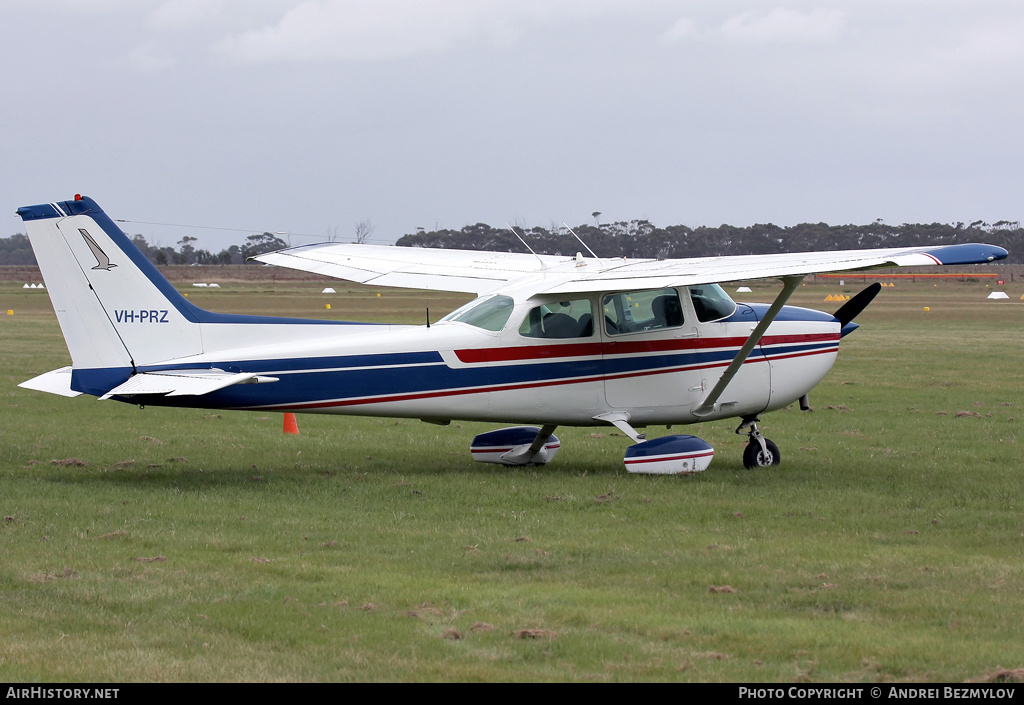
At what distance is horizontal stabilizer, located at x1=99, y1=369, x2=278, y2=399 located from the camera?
9570 millimetres

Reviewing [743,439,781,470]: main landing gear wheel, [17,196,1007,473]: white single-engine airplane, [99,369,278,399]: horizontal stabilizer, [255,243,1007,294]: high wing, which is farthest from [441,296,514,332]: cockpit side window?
[743,439,781,470]: main landing gear wheel

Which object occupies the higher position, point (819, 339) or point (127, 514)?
point (819, 339)

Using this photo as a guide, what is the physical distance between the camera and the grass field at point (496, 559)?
211 inches

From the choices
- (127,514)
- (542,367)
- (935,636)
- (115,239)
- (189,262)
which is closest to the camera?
(935,636)

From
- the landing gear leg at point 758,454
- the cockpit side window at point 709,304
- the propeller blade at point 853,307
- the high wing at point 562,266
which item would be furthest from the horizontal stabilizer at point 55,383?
the propeller blade at point 853,307

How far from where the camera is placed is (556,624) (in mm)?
5914

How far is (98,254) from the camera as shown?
1005 centimetres

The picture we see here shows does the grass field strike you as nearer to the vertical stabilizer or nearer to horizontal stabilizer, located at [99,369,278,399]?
horizontal stabilizer, located at [99,369,278,399]

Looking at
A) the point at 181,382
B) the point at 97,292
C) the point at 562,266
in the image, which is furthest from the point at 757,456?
the point at 97,292

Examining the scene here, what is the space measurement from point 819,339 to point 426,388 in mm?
4427

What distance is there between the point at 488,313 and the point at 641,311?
5.23 feet

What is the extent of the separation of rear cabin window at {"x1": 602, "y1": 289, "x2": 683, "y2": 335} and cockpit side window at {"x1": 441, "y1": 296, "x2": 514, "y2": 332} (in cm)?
101
